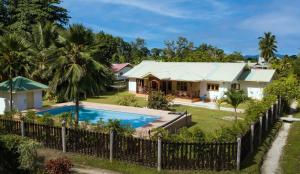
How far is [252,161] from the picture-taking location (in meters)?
15.1

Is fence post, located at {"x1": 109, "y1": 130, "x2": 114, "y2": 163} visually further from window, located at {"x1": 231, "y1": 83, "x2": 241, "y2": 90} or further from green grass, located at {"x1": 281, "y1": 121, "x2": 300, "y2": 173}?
window, located at {"x1": 231, "y1": 83, "x2": 241, "y2": 90}

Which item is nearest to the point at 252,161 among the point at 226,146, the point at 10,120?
the point at 226,146

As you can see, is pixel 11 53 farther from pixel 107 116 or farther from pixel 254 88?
pixel 254 88

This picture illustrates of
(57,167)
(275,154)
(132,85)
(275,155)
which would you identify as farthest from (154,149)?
(132,85)

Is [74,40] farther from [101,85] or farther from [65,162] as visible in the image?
[65,162]

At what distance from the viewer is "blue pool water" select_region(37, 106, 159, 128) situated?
1074 inches

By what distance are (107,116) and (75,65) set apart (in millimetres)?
11606

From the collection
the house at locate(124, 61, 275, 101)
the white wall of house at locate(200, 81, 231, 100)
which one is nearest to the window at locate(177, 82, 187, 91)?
the house at locate(124, 61, 275, 101)

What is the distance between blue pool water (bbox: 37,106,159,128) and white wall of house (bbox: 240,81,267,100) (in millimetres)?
17903

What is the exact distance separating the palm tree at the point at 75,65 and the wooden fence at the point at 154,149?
2.83 m

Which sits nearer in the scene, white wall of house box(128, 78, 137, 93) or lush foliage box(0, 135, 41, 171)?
lush foliage box(0, 135, 41, 171)

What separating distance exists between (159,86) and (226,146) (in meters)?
29.2

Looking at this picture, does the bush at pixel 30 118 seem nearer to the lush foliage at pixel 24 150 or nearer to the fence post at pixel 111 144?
the lush foliage at pixel 24 150

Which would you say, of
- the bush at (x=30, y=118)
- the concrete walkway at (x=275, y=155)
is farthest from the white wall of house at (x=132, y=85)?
the bush at (x=30, y=118)
